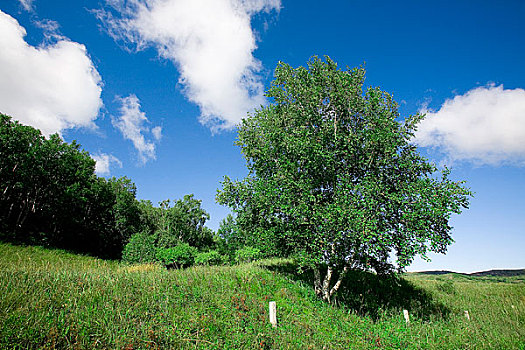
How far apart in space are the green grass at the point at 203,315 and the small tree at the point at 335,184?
215 centimetres

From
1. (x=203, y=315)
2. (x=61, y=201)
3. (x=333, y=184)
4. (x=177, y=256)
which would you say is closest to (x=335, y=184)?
(x=333, y=184)

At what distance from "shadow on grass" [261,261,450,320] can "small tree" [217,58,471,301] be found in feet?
5.52

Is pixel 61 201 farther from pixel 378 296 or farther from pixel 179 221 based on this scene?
pixel 378 296

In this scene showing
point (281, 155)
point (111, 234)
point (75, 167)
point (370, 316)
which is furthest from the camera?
point (111, 234)

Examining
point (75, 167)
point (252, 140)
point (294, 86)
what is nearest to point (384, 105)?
point (294, 86)

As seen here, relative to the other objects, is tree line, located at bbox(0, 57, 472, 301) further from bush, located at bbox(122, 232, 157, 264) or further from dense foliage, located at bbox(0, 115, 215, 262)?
dense foliage, located at bbox(0, 115, 215, 262)

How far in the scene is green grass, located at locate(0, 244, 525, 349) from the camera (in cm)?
580

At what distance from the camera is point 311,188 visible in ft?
42.1

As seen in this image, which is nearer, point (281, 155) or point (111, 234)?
point (281, 155)

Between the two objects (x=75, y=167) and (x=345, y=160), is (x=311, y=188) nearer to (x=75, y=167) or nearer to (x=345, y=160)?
(x=345, y=160)

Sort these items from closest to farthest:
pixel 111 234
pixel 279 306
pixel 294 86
→ 1. pixel 279 306
2. pixel 294 86
3. pixel 111 234

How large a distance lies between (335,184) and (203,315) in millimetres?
8532

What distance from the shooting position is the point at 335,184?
12672 millimetres

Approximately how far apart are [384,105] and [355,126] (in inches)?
72.3
